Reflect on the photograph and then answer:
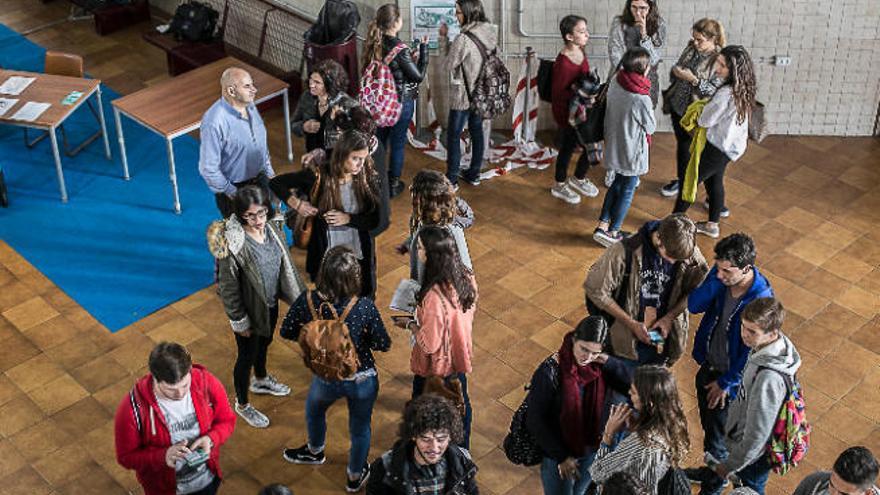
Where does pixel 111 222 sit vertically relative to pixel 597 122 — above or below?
below

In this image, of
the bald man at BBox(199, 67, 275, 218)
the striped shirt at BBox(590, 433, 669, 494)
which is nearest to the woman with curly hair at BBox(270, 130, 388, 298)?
the bald man at BBox(199, 67, 275, 218)

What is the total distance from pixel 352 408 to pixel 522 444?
3.12 ft

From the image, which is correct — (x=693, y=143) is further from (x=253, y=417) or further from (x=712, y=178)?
(x=253, y=417)

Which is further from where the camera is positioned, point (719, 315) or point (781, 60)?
point (781, 60)

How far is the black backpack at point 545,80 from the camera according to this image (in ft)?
27.4

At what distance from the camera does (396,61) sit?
801 centimetres

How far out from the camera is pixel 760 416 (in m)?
4.99

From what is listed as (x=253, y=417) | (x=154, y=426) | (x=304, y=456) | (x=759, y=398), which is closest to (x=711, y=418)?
(x=759, y=398)

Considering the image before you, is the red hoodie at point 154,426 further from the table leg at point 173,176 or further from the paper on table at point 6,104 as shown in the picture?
the paper on table at point 6,104

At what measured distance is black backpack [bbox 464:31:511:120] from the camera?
27.1ft

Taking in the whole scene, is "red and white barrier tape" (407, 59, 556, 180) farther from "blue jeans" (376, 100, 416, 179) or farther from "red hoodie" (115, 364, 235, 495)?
"red hoodie" (115, 364, 235, 495)

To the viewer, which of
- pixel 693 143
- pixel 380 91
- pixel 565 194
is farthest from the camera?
pixel 565 194

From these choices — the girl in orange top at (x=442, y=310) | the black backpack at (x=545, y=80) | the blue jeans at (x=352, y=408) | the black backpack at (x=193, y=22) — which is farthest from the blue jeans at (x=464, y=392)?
the black backpack at (x=193, y=22)

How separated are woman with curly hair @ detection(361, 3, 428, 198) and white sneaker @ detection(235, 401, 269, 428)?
2.61m
